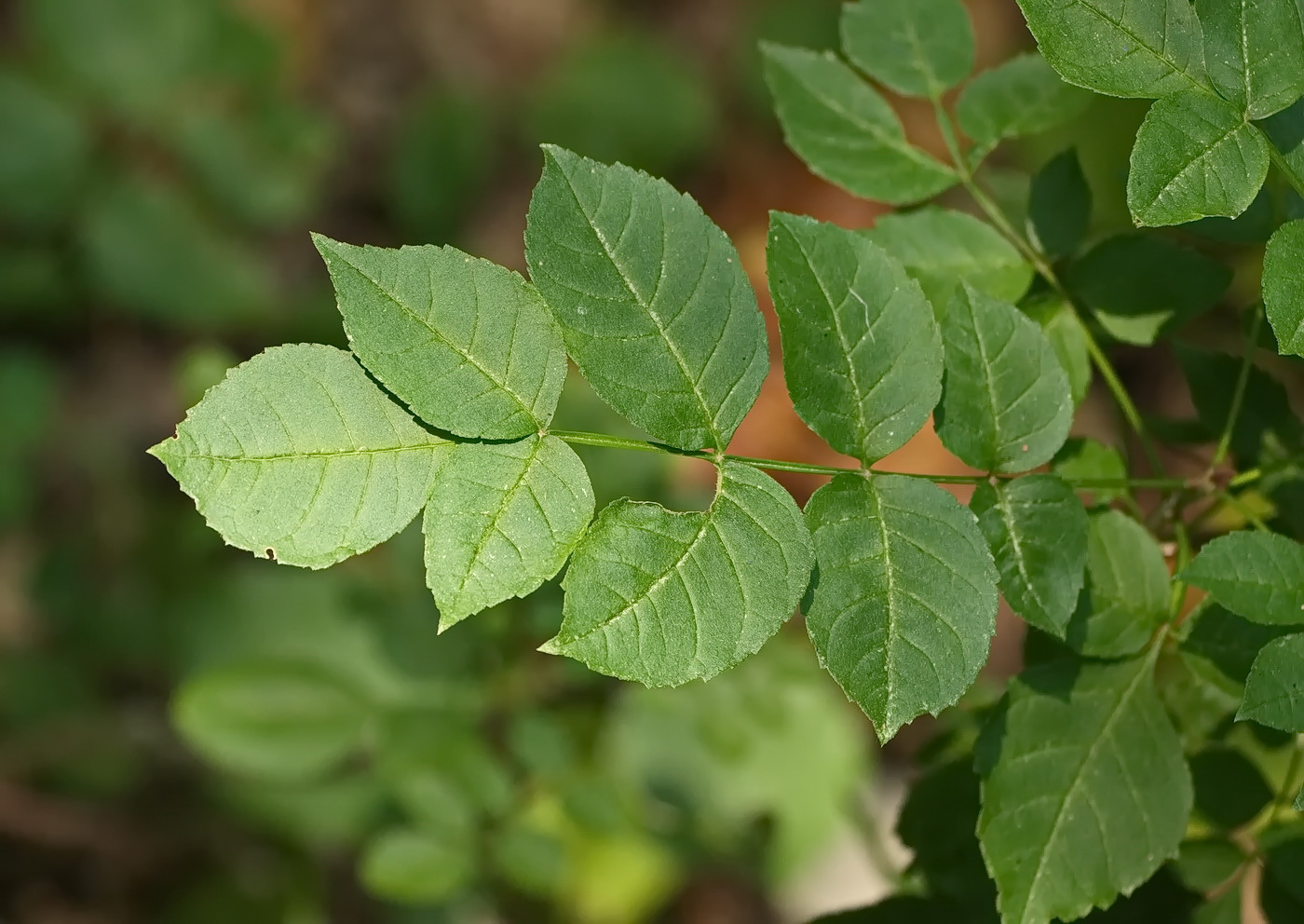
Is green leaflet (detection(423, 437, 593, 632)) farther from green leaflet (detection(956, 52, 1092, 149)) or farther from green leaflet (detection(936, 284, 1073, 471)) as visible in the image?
green leaflet (detection(956, 52, 1092, 149))

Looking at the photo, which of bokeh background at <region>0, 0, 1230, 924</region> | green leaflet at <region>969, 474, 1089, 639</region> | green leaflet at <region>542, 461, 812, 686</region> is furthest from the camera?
bokeh background at <region>0, 0, 1230, 924</region>

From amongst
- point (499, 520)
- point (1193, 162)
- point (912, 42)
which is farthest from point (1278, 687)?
point (912, 42)

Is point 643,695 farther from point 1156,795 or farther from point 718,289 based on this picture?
point 718,289

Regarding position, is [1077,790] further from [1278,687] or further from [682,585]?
[682,585]

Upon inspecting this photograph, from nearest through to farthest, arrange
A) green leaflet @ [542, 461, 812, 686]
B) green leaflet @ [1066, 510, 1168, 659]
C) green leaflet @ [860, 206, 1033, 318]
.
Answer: green leaflet @ [542, 461, 812, 686]
green leaflet @ [1066, 510, 1168, 659]
green leaflet @ [860, 206, 1033, 318]

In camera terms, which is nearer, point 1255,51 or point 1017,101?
point 1255,51

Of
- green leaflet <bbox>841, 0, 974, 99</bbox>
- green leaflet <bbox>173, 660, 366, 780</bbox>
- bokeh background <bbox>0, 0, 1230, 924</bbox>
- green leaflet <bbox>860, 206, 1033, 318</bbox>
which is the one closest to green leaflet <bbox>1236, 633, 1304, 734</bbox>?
green leaflet <bbox>860, 206, 1033, 318</bbox>
